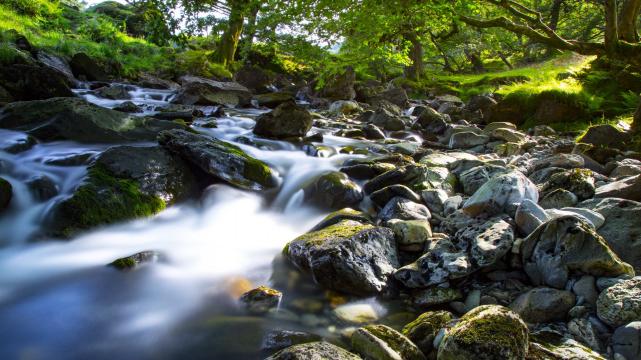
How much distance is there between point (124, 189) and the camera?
16.2 feet

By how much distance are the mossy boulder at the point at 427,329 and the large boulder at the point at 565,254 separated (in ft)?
2.97

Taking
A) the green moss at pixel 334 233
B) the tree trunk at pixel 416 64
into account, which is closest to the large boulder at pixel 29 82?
the green moss at pixel 334 233

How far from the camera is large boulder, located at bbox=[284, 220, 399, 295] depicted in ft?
11.6

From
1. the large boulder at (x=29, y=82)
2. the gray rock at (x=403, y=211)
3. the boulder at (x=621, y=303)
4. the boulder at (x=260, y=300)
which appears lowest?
the boulder at (x=260, y=300)

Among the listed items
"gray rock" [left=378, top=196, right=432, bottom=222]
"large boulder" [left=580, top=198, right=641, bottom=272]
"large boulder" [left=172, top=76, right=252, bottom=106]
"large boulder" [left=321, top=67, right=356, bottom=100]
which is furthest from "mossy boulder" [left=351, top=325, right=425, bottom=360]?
"large boulder" [left=321, top=67, right=356, bottom=100]

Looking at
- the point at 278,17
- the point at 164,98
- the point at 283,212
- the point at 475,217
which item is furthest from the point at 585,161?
the point at 164,98

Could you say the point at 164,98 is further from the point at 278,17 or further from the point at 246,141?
the point at 278,17

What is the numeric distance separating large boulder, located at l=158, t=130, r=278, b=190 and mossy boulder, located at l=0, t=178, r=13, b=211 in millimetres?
2016

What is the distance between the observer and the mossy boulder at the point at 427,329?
271cm

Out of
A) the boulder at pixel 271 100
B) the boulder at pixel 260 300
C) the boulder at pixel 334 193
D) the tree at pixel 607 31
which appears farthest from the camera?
the boulder at pixel 271 100

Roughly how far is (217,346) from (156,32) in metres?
4.16

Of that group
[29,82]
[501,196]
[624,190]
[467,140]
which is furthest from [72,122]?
[467,140]

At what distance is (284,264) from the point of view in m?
4.18

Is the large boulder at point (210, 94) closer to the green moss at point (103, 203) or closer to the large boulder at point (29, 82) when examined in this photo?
the large boulder at point (29, 82)
